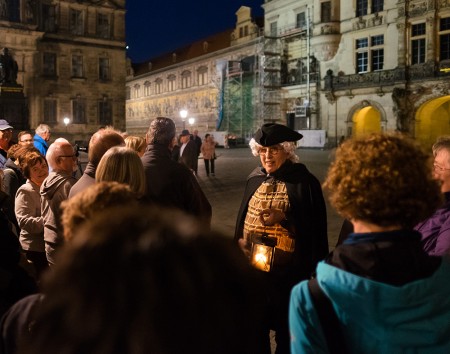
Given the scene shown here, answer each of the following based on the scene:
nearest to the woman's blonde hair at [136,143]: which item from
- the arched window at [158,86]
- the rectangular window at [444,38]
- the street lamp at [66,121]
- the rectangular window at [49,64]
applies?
the rectangular window at [444,38]

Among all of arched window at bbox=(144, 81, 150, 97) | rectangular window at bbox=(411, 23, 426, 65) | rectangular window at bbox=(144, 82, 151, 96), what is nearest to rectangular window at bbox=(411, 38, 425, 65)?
rectangular window at bbox=(411, 23, 426, 65)

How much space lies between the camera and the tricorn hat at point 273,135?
3809 mm

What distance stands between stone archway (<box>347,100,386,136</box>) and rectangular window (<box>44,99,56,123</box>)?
24.0 m

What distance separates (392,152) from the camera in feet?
5.93

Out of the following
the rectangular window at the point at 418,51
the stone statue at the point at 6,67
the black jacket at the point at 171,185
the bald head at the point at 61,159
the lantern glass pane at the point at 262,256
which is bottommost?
the lantern glass pane at the point at 262,256

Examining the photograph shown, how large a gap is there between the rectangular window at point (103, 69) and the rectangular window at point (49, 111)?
485 cm

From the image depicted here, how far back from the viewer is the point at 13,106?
68.3 feet

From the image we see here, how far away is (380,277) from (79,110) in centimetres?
4264

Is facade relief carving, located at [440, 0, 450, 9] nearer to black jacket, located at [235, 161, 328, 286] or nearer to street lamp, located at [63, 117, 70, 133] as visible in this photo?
street lamp, located at [63, 117, 70, 133]

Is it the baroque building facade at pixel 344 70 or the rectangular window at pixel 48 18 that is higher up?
the rectangular window at pixel 48 18

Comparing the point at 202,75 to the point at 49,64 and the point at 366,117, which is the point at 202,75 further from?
the point at 366,117

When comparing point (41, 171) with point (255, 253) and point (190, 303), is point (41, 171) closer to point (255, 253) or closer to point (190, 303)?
point (255, 253)

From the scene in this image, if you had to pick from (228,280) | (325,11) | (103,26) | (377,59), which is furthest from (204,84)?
(228,280)

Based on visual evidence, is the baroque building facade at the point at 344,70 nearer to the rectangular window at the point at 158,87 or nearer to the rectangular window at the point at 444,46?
the rectangular window at the point at 444,46
